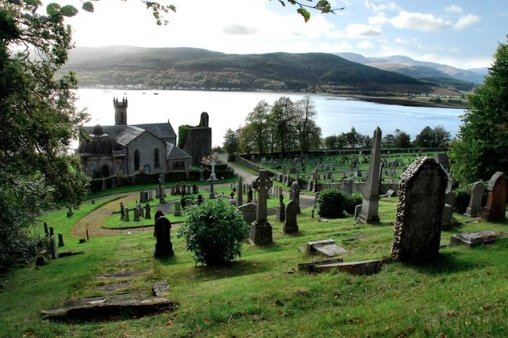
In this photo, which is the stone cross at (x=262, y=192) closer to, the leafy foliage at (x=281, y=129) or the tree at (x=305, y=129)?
the leafy foliage at (x=281, y=129)

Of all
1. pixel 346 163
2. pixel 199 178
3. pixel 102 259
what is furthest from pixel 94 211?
Answer: pixel 346 163

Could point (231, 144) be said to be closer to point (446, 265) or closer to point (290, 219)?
point (290, 219)

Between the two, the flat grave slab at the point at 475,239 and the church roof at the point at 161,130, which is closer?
the flat grave slab at the point at 475,239

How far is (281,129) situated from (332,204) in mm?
43246

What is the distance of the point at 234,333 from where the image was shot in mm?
6535

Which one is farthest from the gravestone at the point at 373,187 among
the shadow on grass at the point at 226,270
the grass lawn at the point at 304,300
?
the shadow on grass at the point at 226,270

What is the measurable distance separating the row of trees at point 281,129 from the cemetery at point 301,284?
4893 cm

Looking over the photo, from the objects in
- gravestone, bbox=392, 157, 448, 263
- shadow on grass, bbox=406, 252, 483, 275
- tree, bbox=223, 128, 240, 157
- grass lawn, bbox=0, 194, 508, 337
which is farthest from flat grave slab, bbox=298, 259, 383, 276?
tree, bbox=223, 128, 240, 157

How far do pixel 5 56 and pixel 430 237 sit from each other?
37.2ft

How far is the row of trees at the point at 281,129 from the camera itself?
211ft

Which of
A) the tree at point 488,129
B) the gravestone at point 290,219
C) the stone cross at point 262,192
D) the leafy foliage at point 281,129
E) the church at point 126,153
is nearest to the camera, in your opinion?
the stone cross at point 262,192

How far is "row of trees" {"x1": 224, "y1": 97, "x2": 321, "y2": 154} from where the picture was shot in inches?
2537

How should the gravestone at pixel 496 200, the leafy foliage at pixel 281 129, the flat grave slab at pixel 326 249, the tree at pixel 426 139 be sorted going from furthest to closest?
the tree at pixel 426 139 < the leafy foliage at pixel 281 129 < the gravestone at pixel 496 200 < the flat grave slab at pixel 326 249

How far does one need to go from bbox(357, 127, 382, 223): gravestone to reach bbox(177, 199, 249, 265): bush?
21.3 feet
